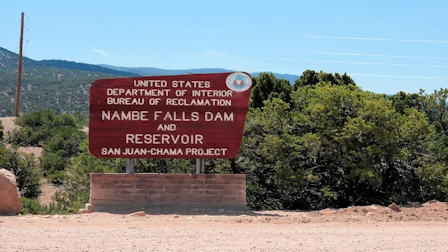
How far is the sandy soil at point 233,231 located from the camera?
11.0 metres

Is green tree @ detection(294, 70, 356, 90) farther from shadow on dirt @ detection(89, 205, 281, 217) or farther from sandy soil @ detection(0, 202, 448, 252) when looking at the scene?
shadow on dirt @ detection(89, 205, 281, 217)

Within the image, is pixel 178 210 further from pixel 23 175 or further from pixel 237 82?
pixel 23 175

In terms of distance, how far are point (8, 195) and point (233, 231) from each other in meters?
5.63

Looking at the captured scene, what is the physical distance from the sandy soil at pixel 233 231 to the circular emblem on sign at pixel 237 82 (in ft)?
10.9

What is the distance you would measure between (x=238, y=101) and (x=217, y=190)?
2456mm

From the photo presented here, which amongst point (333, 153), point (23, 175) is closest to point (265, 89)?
point (333, 153)

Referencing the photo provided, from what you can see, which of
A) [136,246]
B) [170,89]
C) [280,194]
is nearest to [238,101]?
[170,89]

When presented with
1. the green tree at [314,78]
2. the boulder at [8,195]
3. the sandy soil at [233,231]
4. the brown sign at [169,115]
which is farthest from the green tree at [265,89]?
the boulder at [8,195]

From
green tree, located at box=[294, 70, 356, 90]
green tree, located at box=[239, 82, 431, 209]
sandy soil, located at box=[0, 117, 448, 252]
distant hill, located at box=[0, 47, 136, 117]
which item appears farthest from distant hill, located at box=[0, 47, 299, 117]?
sandy soil, located at box=[0, 117, 448, 252]

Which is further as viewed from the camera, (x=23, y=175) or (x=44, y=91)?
(x=44, y=91)

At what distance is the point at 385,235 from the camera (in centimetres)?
1283

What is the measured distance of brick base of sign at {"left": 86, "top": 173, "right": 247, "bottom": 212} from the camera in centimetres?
1638

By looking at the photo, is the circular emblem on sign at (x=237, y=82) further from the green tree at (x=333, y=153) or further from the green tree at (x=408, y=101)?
the green tree at (x=408, y=101)

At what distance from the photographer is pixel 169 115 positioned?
660 inches
